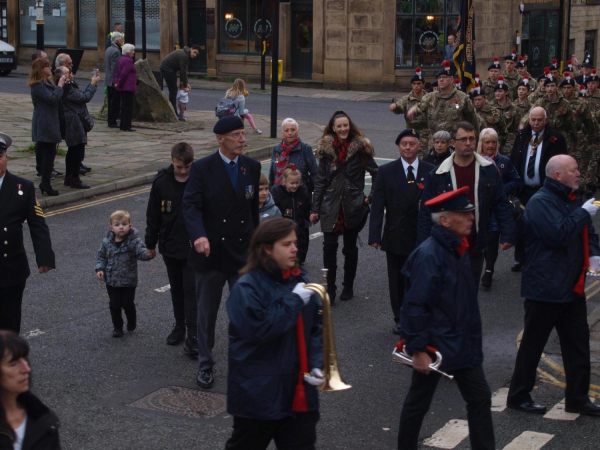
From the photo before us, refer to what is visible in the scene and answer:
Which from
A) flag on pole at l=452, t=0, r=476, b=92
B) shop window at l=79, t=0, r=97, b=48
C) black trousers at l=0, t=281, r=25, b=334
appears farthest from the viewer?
shop window at l=79, t=0, r=97, b=48

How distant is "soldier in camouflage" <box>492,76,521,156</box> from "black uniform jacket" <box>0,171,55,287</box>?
9083mm

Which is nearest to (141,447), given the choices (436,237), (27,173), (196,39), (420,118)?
(436,237)

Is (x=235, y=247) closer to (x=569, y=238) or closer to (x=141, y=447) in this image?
(x=141, y=447)

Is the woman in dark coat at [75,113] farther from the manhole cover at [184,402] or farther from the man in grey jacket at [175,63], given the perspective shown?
the man in grey jacket at [175,63]

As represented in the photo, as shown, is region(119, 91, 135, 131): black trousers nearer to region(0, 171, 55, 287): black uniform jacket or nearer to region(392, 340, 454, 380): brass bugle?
region(0, 171, 55, 287): black uniform jacket

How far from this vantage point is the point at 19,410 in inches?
145

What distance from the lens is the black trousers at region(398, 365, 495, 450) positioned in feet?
17.6

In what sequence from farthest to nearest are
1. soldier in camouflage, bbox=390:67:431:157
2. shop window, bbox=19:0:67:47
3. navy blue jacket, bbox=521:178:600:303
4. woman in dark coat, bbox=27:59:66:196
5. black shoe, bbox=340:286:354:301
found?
shop window, bbox=19:0:67:47 → woman in dark coat, bbox=27:59:66:196 → soldier in camouflage, bbox=390:67:431:157 → black shoe, bbox=340:286:354:301 → navy blue jacket, bbox=521:178:600:303

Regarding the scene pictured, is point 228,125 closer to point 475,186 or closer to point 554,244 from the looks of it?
point 475,186

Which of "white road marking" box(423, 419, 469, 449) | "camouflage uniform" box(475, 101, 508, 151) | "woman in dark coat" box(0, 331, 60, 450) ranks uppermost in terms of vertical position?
"camouflage uniform" box(475, 101, 508, 151)

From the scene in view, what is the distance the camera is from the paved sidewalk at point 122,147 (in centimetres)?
1499

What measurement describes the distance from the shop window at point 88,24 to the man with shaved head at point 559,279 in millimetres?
33146

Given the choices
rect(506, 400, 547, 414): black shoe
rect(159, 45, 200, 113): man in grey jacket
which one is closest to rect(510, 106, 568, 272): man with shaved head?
rect(506, 400, 547, 414): black shoe

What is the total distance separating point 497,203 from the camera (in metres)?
7.56
